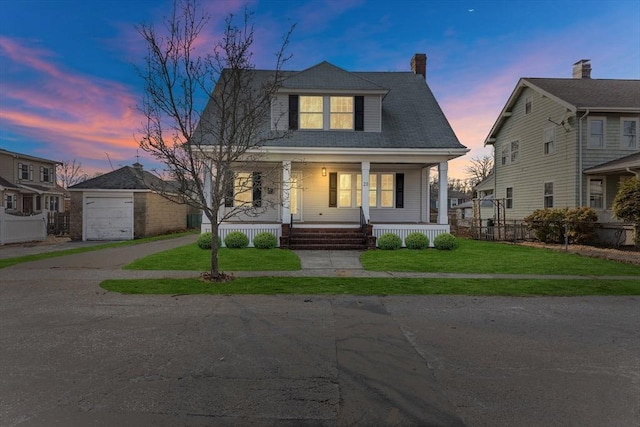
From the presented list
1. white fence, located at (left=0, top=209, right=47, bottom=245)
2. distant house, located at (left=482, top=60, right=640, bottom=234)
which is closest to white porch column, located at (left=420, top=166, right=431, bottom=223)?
distant house, located at (left=482, top=60, right=640, bottom=234)

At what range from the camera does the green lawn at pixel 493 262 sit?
10.3 meters

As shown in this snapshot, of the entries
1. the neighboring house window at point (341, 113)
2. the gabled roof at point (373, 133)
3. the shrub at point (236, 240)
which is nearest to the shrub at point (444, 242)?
the gabled roof at point (373, 133)

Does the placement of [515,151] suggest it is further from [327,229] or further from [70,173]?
[70,173]

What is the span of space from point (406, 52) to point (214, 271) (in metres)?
19.0

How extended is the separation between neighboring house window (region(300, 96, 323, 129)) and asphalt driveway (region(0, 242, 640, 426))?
11243mm

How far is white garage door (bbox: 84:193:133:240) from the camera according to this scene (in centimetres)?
2080

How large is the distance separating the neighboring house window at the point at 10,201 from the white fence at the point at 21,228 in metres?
11.5

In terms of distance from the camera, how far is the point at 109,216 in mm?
21016

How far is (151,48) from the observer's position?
8.76 meters

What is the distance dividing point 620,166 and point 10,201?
40069 millimetres

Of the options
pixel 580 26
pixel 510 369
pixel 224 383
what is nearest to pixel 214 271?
pixel 224 383

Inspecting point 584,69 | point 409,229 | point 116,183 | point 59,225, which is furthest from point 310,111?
point 584,69

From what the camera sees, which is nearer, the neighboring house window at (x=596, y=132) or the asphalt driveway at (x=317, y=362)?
the asphalt driveway at (x=317, y=362)

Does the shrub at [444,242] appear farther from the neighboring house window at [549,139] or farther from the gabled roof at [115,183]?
the gabled roof at [115,183]
